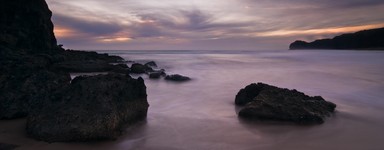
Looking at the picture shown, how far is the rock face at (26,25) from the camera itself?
20394 mm

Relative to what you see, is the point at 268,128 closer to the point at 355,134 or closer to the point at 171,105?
the point at 355,134

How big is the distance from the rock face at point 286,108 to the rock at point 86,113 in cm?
249

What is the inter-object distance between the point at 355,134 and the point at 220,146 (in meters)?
2.46

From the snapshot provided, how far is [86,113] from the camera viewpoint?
4754 mm

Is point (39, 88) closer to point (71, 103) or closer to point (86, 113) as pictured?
point (71, 103)

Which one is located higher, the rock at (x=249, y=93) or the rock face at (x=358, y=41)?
the rock face at (x=358, y=41)

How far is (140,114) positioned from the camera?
6.20m

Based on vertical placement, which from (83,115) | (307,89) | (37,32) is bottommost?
(307,89)

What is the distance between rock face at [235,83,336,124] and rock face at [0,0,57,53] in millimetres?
16667

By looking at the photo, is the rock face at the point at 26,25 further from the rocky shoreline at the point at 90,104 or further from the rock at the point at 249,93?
the rock at the point at 249,93

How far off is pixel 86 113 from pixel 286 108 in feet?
12.3

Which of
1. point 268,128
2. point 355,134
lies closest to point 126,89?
point 268,128

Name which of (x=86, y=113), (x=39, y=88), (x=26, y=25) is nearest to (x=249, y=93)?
(x=86, y=113)

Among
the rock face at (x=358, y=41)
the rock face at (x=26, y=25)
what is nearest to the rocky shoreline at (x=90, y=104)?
the rock face at (x=26, y=25)
